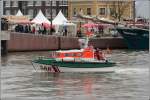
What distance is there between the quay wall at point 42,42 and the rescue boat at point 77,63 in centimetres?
2751

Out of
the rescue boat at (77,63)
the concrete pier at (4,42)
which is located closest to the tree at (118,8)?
the concrete pier at (4,42)

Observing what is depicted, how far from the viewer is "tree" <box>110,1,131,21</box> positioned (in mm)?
104537

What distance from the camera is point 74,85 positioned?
32906mm

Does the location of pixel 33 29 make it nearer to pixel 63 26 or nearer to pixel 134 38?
pixel 63 26

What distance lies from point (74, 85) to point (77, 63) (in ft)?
23.4

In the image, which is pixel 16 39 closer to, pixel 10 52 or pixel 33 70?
→ pixel 10 52

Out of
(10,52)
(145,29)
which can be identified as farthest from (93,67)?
(145,29)

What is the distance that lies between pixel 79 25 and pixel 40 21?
10.7 metres

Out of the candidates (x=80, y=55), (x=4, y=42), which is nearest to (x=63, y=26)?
(x=4, y=42)

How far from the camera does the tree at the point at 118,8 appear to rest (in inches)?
4116

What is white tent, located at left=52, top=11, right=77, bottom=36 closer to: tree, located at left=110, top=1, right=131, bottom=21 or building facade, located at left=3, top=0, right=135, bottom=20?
building facade, located at left=3, top=0, right=135, bottom=20

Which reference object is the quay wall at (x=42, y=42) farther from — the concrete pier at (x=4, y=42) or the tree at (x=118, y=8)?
the tree at (x=118, y=8)

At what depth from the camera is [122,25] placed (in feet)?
274

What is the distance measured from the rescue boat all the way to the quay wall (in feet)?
90.3
